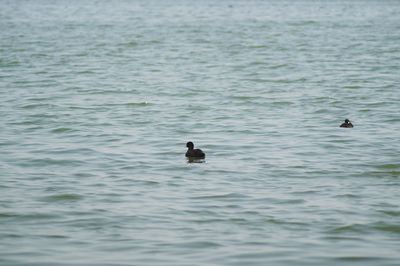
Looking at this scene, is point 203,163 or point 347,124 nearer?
point 203,163

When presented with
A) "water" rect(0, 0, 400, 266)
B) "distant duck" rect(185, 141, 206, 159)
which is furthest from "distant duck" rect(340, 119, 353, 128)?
"distant duck" rect(185, 141, 206, 159)

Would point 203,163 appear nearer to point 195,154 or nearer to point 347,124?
point 195,154

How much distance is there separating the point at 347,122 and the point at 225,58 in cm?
2097

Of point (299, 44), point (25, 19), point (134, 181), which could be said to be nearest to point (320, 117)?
point (134, 181)

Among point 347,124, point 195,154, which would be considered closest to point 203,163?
point 195,154

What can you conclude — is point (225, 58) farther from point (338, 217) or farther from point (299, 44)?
point (338, 217)

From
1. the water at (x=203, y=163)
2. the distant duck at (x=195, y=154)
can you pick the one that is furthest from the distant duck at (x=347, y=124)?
the distant duck at (x=195, y=154)

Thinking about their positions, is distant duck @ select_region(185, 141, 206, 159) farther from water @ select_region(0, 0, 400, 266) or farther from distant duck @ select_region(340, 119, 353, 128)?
distant duck @ select_region(340, 119, 353, 128)

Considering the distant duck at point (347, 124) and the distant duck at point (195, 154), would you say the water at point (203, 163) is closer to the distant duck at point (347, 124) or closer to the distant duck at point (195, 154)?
the distant duck at point (347, 124)

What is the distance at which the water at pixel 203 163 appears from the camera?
13.1 meters

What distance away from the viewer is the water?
13.1 m

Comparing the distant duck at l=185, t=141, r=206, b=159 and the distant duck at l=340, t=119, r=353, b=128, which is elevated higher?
the distant duck at l=340, t=119, r=353, b=128

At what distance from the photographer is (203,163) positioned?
1888 cm

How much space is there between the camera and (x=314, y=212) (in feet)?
48.7
